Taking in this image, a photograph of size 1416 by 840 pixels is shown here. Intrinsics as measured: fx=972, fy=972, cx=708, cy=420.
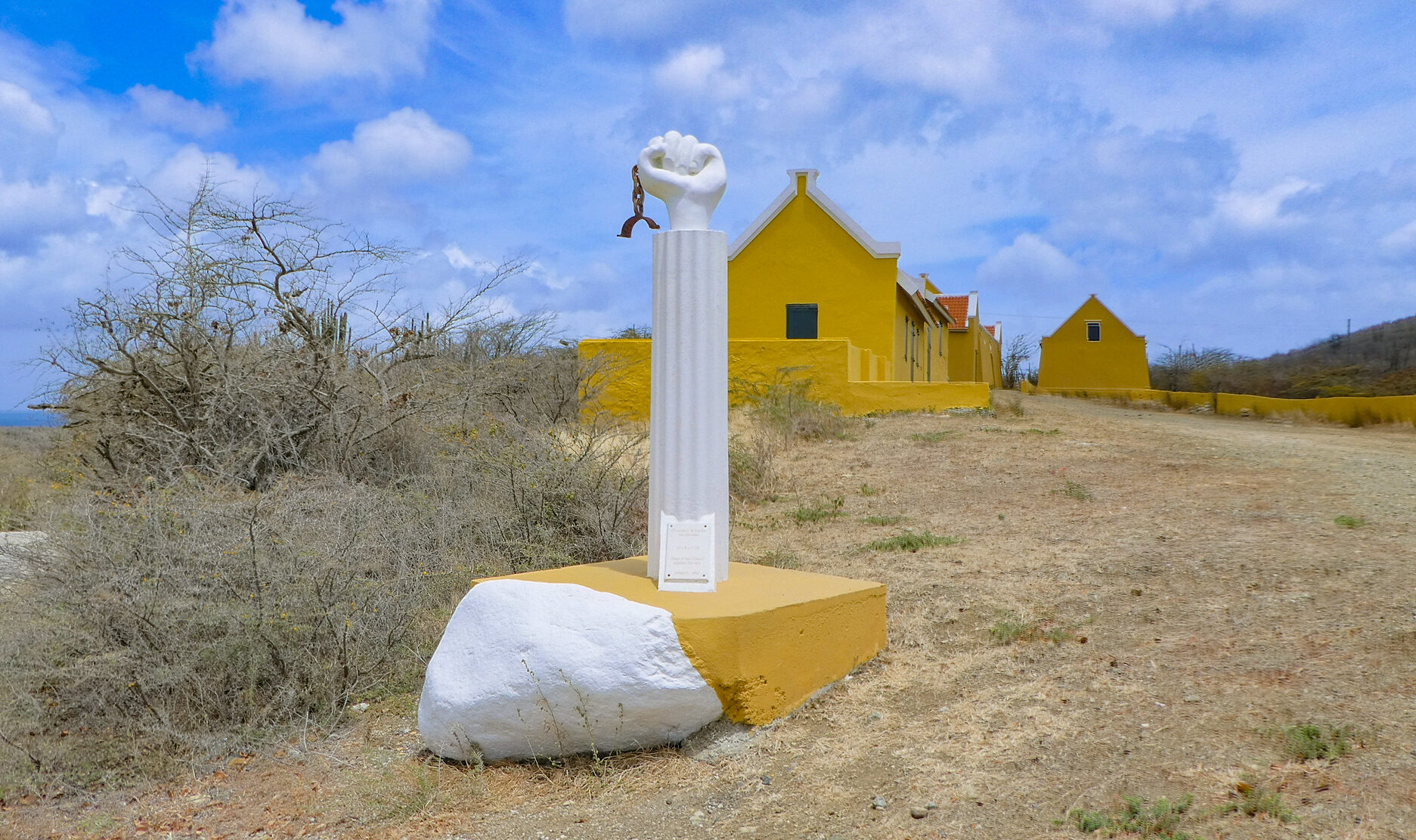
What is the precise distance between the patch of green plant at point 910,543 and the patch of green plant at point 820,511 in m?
1.13

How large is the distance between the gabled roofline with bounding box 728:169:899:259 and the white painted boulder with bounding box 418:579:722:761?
15.1 meters

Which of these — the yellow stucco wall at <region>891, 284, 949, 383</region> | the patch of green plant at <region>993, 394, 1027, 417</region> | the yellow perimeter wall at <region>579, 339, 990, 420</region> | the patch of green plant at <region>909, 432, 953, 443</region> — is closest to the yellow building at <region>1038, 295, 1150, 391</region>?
the yellow stucco wall at <region>891, 284, 949, 383</region>

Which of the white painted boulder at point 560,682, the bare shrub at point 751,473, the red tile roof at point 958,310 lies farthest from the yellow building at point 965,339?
the white painted boulder at point 560,682

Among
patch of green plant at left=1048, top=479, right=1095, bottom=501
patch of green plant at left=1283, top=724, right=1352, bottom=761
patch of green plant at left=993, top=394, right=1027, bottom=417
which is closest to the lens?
patch of green plant at left=1283, top=724, right=1352, bottom=761

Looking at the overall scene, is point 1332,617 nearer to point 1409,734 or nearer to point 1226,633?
point 1226,633

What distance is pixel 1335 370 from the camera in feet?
72.8

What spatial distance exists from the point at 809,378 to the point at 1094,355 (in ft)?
65.9

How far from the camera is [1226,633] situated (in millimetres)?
5375

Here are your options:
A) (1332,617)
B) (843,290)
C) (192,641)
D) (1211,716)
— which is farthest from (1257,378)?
(192,641)

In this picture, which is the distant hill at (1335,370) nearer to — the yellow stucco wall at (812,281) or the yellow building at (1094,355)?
the yellow building at (1094,355)

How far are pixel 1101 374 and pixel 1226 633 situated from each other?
94.6 feet

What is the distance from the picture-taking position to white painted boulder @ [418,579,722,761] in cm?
454

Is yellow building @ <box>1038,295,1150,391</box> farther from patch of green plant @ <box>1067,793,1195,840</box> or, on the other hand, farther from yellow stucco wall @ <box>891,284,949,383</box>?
patch of green plant @ <box>1067,793,1195,840</box>

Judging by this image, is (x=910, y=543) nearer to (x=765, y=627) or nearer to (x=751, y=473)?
(x=751, y=473)
